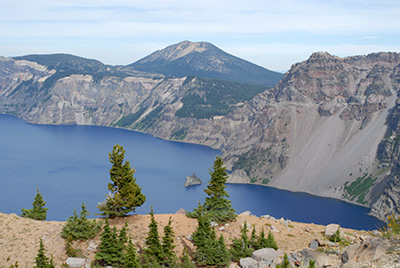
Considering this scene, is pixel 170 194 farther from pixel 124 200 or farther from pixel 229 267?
pixel 229 267

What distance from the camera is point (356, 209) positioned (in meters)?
185

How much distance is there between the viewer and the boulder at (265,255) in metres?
39.9

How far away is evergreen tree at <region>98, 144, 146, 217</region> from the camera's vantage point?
50906mm

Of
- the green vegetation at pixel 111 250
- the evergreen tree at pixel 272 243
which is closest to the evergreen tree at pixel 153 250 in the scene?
A: the green vegetation at pixel 111 250

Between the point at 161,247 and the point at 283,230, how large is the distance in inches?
655

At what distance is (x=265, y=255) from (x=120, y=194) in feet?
66.4

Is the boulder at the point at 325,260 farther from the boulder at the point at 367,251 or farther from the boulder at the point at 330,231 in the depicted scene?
the boulder at the point at 330,231

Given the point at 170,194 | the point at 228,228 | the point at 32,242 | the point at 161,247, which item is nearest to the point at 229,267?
the point at 161,247

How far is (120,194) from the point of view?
169ft

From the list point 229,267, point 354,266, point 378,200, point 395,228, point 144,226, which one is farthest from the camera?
point 378,200

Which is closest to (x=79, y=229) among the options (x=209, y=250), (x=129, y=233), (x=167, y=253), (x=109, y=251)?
(x=129, y=233)

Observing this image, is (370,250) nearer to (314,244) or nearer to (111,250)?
(314,244)

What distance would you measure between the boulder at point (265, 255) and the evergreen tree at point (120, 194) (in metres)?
17.8

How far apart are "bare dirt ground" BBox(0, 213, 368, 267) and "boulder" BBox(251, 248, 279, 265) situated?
2717mm
